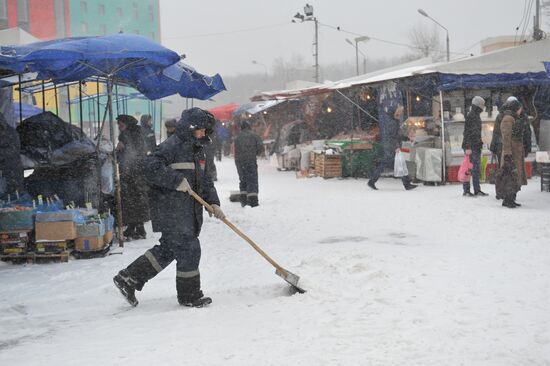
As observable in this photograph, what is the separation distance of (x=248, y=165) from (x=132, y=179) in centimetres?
Result: 361

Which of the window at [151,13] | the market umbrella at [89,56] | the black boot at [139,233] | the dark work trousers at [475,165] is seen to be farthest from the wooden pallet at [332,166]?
the window at [151,13]

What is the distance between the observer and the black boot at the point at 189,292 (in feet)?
17.4

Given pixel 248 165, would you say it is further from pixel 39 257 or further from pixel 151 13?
pixel 151 13

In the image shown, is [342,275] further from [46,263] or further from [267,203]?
[267,203]

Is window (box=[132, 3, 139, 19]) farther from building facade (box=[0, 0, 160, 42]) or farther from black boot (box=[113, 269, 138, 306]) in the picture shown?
black boot (box=[113, 269, 138, 306])

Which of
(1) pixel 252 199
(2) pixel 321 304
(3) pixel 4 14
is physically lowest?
(2) pixel 321 304

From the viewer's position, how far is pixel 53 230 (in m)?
7.54

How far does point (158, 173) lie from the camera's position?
205 inches

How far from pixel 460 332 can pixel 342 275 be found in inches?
70.4

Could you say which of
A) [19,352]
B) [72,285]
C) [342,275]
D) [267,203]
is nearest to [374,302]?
[342,275]

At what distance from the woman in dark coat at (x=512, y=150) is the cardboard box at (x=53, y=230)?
24.2 feet

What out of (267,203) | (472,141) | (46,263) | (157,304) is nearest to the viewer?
(157,304)

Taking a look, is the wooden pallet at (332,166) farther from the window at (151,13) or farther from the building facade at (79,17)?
the window at (151,13)

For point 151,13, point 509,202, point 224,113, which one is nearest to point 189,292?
point 509,202
